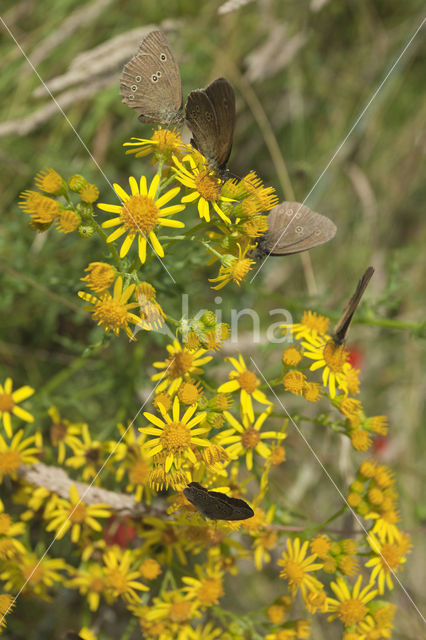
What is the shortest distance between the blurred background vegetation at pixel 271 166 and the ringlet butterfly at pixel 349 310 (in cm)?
63

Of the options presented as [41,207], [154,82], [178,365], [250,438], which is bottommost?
[250,438]

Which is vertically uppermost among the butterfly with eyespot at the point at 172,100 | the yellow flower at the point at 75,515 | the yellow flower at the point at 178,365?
the butterfly with eyespot at the point at 172,100

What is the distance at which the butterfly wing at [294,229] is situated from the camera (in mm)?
3135

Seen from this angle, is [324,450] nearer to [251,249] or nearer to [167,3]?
[251,249]

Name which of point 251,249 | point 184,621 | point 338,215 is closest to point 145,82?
point 251,249

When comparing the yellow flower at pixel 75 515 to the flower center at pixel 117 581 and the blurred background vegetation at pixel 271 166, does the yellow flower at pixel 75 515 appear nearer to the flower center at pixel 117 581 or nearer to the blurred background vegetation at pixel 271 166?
the flower center at pixel 117 581

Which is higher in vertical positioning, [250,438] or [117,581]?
[250,438]

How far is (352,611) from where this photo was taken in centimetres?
329

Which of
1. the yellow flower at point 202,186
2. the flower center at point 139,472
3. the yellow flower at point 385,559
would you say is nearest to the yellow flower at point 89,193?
the yellow flower at point 202,186

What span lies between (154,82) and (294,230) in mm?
1183

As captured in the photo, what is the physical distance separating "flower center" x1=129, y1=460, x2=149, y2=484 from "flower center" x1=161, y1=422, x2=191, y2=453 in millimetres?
765

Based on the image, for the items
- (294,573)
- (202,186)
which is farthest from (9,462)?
(202,186)

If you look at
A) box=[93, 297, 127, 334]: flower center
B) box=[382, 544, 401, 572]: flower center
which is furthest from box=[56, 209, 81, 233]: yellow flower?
box=[382, 544, 401, 572]: flower center

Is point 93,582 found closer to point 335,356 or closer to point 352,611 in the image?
point 352,611
